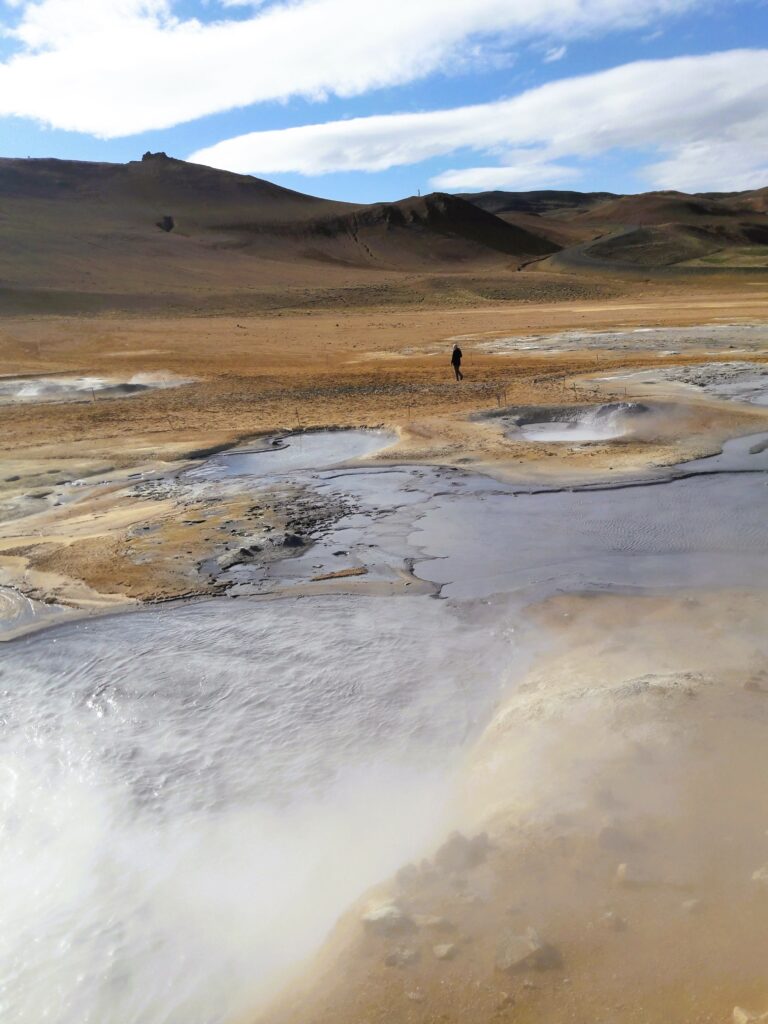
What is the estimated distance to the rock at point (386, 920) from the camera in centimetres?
367

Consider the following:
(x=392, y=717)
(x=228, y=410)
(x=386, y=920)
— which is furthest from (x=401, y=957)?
(x=228, y=410)

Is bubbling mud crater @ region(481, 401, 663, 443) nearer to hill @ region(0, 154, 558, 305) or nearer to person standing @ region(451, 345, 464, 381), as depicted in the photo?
person standing @ region(451, 345, 464, 381)

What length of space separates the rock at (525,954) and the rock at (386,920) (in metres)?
0.42

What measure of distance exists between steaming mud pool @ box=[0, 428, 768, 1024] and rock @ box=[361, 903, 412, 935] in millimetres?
204

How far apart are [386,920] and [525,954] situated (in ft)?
1.97

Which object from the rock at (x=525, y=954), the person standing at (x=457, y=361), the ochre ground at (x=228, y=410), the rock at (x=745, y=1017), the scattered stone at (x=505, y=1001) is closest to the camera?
the rock at (x=745, y=1017)

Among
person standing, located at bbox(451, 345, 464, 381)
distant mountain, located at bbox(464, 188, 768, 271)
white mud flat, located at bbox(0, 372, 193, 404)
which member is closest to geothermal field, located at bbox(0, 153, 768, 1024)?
person standing, located at bbox(451, 345, 464, 381)

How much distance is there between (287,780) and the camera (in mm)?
4953

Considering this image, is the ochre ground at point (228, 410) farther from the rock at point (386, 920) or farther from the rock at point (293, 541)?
the rock at point (386, 920)

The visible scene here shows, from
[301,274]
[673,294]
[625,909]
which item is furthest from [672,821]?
[301,274]

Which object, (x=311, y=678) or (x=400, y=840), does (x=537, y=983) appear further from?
(x=311, y=678)

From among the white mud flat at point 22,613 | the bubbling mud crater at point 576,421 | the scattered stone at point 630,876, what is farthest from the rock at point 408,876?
the bubbling mud crater at point 576,421

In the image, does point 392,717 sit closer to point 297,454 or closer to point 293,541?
point 293,541

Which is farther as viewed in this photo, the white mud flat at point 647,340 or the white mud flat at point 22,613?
the white mud flat at point 647,340
